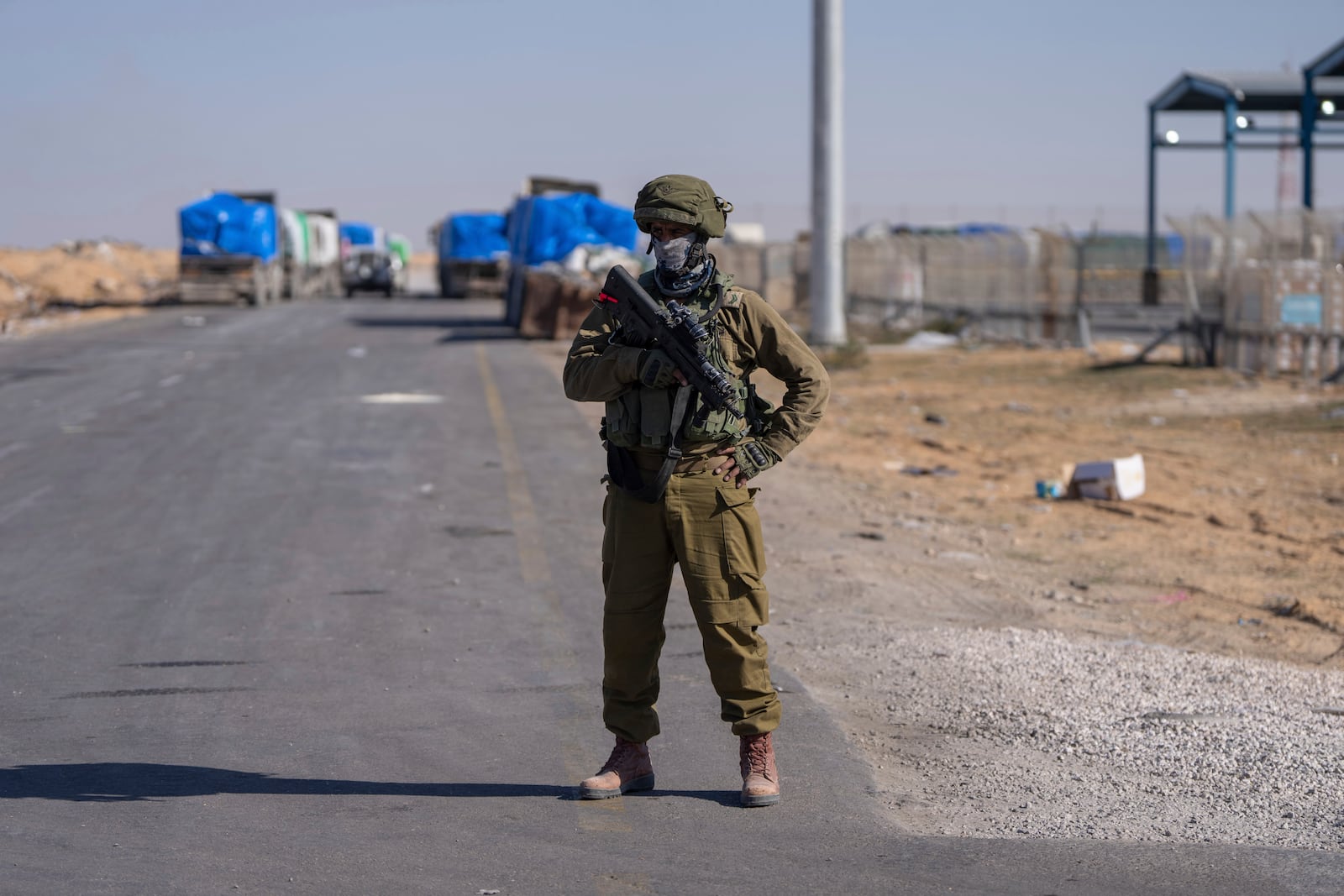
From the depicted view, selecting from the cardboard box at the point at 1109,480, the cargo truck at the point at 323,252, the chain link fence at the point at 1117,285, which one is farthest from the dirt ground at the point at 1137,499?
the cargo truck at the point at 323,252

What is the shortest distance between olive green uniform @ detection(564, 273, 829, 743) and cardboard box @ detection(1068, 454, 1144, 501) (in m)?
7.33

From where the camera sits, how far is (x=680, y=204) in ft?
14.7

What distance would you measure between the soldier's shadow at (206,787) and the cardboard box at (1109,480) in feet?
24.1

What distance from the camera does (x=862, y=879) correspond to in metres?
4.18

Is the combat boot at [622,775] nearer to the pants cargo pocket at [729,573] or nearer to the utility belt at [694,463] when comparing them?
the pants cargo pocket at [729,573]

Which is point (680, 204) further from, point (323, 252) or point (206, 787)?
point (323, 252)

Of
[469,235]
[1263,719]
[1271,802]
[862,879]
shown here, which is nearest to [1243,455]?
[1263,719]

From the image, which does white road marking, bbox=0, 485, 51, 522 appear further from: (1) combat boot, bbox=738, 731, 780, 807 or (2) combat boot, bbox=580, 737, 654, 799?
(1) combat boot, bbox=738, 731, 780, 807

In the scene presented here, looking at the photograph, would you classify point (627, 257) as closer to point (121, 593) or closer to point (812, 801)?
point (121, 593)

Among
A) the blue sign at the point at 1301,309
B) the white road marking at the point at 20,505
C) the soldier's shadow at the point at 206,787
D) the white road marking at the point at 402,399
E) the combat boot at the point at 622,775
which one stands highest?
the blue sign at the point at 1301,309

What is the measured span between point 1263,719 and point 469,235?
44931mm

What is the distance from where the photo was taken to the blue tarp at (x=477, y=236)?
1905 inches

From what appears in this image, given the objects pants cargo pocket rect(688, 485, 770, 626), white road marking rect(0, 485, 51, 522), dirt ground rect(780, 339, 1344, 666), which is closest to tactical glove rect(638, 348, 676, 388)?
pants cargo pocket rect(688, 485, 770, 626)

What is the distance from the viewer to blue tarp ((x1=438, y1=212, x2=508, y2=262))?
48375 millimetres
